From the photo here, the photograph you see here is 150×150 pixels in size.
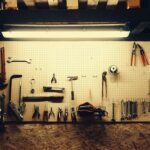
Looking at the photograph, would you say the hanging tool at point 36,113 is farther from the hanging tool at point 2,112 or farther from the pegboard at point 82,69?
the hanging tool at point 2,112

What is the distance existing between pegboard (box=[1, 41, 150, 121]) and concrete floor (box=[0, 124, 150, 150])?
240mm

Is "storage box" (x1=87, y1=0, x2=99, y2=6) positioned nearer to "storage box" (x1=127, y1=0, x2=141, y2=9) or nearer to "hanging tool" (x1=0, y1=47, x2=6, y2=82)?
"storage box" (x1=127, y1=0, x2=141, y2=9)

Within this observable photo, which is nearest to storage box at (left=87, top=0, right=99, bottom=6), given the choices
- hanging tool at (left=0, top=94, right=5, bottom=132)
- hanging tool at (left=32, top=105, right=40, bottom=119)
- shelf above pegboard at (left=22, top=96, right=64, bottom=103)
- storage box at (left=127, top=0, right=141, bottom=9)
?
storage box at (left=127, top=0, right=141, bottom=9)

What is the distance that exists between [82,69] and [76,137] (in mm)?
1041

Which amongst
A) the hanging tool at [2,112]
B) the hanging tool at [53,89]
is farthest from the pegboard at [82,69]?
the hanging tool at [2,112]

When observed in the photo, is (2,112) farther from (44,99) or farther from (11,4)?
(11,4)

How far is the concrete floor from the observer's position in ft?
15.4

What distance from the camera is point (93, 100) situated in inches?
207

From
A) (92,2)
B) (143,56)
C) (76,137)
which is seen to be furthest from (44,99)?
(92,2)

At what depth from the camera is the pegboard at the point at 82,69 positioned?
17.2 ft

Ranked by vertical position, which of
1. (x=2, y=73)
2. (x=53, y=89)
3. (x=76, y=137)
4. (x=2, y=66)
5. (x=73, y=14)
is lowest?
(x=76, y=137)

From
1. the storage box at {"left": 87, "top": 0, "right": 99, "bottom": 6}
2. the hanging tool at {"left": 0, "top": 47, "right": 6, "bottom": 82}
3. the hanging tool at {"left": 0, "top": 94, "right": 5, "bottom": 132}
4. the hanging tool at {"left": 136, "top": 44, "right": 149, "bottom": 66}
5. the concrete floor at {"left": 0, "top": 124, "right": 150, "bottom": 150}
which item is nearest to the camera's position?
the storage box at {"left": 87, "top": 0, "right": 99, "bottom": 6}

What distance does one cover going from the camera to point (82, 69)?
527 centimetres

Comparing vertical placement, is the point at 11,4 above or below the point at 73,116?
above
